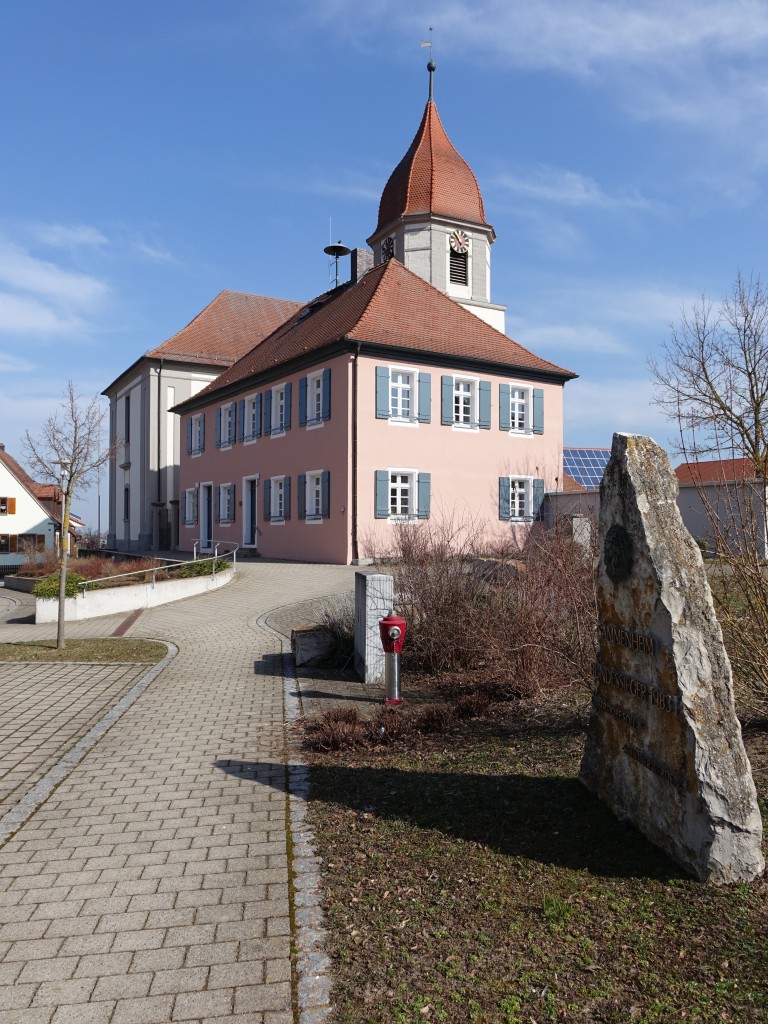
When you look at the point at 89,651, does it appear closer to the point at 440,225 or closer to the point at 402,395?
the point at 402,395

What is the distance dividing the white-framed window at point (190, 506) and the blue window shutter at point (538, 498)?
53.1 feet

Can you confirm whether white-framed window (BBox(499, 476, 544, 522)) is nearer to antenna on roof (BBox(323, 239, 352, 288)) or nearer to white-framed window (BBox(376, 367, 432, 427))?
white-framed window (BBox(376, 367, 432, 427))

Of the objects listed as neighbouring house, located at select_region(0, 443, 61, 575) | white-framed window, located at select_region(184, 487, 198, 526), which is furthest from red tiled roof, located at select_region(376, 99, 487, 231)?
neighbouring house, located at select_region(0, 443, 61, 575)

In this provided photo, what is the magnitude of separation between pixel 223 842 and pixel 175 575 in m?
17.5

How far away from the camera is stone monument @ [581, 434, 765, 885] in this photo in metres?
3.95

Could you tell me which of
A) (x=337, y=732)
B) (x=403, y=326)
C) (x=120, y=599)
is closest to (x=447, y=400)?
(x=403, y=326)

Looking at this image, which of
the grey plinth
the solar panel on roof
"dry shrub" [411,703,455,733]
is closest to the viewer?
"dry shrub" [411,703,455,733]

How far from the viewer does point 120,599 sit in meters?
19.0

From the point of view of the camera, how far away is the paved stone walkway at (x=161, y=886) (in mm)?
3225

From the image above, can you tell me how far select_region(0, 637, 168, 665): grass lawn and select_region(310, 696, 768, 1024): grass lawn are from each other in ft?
23.4

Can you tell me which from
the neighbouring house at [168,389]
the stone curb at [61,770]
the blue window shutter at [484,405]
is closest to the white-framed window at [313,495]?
the blue window shutter at [484,405]

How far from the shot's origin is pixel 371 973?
3348mm

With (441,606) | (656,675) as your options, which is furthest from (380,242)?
(656,675)

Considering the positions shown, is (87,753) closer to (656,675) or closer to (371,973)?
(371,973)
